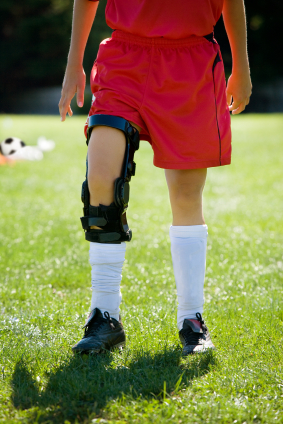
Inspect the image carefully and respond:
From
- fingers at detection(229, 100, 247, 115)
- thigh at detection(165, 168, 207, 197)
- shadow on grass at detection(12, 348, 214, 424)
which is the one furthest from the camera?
fingers at detection(229, 100, 247, 115)

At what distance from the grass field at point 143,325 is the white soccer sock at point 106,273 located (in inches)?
7.6

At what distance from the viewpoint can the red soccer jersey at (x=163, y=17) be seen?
184 cm

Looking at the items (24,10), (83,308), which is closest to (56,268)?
(83,308)

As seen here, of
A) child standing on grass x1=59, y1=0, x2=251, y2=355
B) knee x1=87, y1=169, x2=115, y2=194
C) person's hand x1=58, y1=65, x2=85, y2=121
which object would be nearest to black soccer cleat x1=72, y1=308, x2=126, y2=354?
child standing on grass x1=59, y1=0, x2=251, y2=355

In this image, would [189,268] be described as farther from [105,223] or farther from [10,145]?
[10,145]

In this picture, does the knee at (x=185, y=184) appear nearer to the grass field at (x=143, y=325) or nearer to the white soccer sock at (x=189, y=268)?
the white soccer sock at (x=189, y=268)

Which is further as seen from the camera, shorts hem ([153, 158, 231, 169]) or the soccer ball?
the soccer ball

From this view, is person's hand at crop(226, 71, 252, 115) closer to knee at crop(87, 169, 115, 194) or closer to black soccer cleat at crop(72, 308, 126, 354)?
knee at crop(87, 169, 115, 194)

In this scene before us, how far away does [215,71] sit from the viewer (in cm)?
192

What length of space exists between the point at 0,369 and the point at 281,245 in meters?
2.46

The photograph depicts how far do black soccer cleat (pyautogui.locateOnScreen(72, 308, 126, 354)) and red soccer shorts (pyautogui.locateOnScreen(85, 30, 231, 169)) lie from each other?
622 millimetres

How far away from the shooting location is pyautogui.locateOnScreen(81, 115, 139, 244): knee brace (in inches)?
71.1

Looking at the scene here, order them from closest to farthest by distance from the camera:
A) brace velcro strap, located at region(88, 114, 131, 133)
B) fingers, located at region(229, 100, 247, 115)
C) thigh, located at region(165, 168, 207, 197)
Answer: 1. brace velcro strap, located at region(88, 114, 131, 133)
2. thigh, located at region(165, 168, 207, 197)
3. fingers, located at region(229, 100, 247, 115)

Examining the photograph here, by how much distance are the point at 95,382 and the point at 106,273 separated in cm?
41
